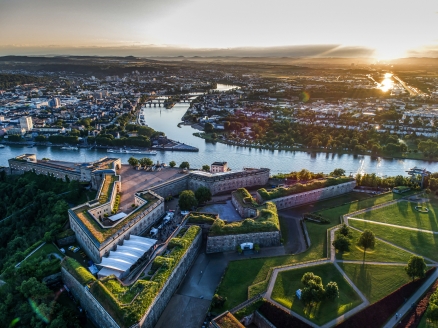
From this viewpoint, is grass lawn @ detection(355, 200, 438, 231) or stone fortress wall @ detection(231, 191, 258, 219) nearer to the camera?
grass lawn @ detection(355, 200, 438, 231)

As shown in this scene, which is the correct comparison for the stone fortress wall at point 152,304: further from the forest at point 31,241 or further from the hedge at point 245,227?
the hedge at point 245,227

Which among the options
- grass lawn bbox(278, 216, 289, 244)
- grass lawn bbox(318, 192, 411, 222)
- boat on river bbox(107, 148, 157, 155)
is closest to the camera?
grass lawn bbox(278, 216, 289, 244)

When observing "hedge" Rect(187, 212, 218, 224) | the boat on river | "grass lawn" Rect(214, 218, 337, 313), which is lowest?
the boat on river

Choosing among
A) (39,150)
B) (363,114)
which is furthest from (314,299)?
(363,114)

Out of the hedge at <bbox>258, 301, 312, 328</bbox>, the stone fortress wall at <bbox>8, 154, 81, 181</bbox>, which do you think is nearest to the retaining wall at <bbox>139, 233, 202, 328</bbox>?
the hedge at <bbox>258, 301, 312, 328</bbox>

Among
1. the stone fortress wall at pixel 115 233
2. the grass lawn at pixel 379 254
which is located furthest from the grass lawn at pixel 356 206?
the stone fortress wall at pixel 115 233

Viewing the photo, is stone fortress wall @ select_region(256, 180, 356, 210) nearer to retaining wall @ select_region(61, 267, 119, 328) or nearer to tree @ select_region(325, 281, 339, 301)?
tree @ select_region(325, 281, 339, 301)
